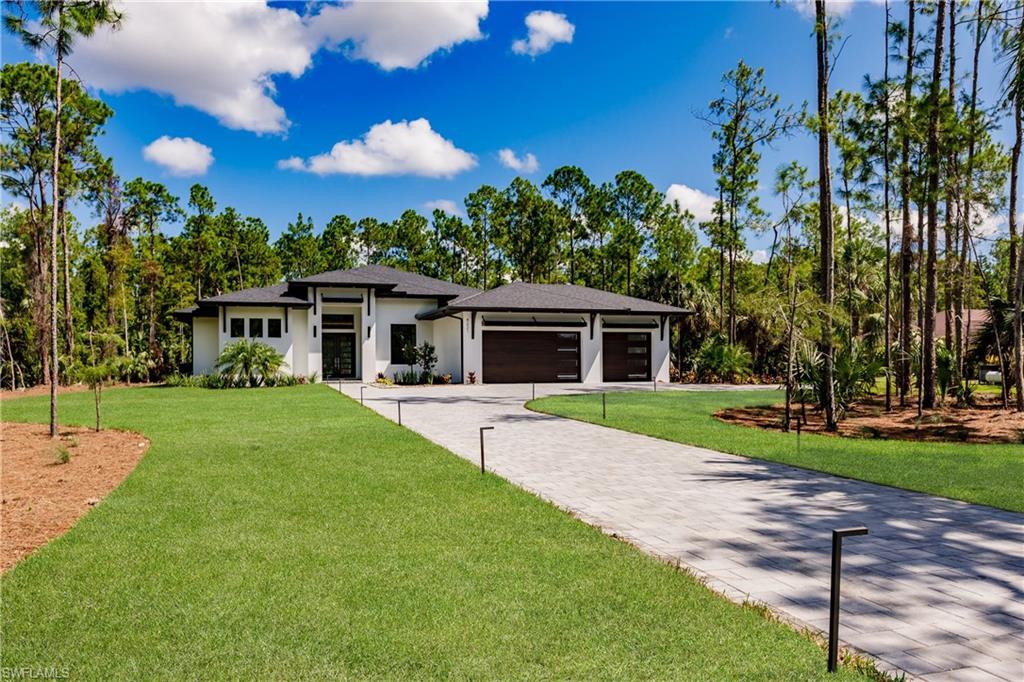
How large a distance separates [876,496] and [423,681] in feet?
19.5

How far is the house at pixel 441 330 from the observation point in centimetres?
2678

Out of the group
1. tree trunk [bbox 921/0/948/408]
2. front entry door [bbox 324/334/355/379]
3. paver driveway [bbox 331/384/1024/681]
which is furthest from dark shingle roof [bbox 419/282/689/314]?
paver driveway [bbox 331/384/1024/681]

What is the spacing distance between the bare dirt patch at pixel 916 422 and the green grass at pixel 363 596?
331 inches

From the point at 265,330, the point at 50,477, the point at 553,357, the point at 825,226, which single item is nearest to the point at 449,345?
the point at 553,357

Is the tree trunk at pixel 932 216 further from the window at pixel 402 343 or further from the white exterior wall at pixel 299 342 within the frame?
the white exterior wall at pixel 299 342

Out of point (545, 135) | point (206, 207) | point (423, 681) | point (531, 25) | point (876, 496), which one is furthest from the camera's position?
point (206, 207)

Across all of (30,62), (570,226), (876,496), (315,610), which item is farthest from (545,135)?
(315,610)

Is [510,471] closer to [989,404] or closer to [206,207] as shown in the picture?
[989,404]

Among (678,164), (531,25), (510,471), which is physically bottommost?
(510,471)

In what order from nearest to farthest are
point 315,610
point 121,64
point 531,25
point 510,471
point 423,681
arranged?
point 423,681 → point 315,610 → point 510,471 → point 121,64 → point 531,25

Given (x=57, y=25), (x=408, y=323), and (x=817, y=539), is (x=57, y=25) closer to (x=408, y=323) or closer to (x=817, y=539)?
(x=817, y=539)

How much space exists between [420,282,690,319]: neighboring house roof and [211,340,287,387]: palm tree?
22.6ft

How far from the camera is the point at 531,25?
15.2 metres

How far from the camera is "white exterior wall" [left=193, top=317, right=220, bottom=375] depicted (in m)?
28.4
